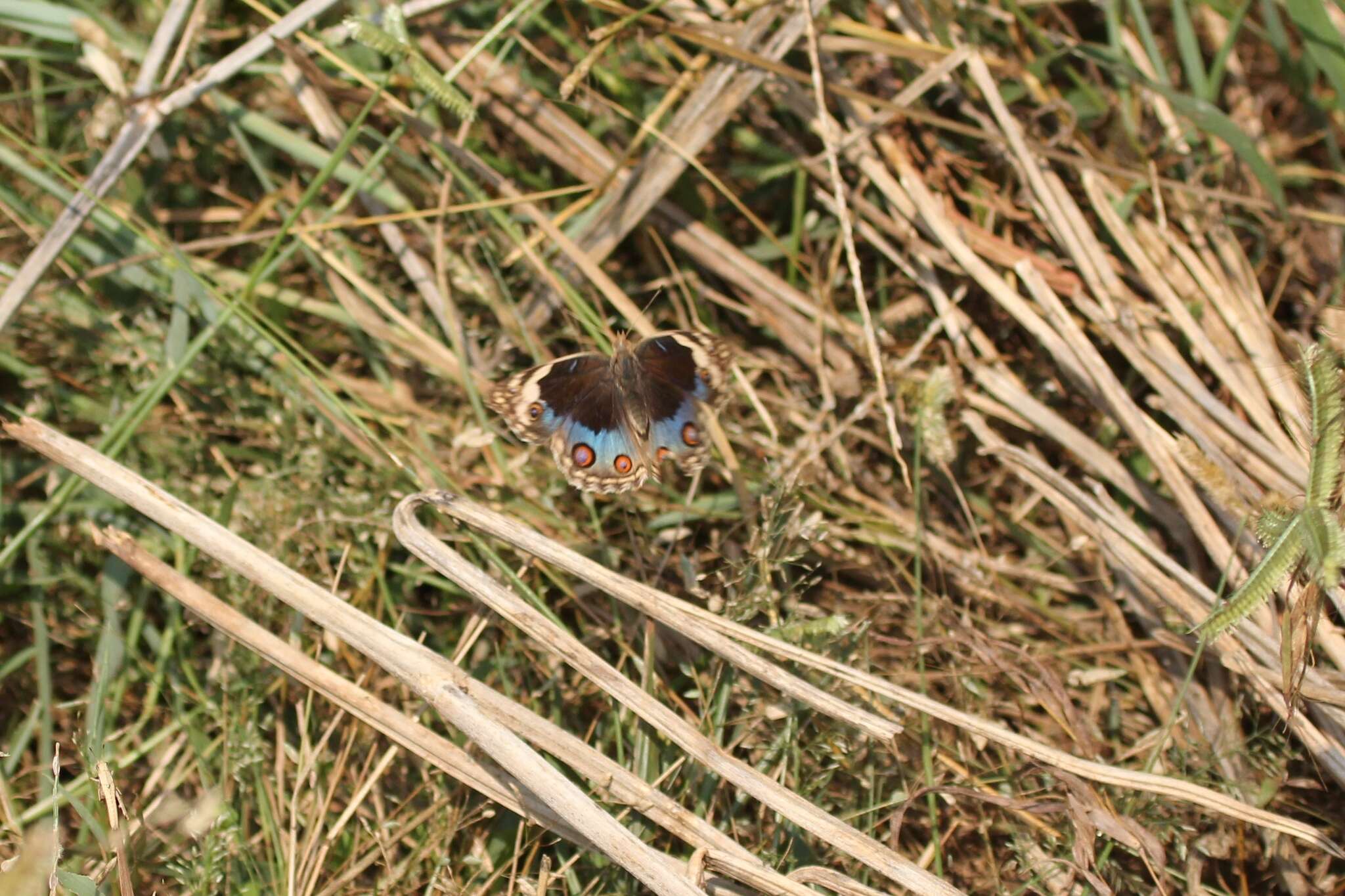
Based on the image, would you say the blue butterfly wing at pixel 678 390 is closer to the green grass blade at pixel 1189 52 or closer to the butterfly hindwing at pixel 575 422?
the butterfly hindwing at pixel 575 422

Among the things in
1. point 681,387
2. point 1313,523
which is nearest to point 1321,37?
point 1313,523

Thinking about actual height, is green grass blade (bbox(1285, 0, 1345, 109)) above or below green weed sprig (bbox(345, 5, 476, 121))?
above

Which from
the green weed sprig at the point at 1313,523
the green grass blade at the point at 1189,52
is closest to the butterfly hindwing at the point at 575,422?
the green weed sprig at the point at 1313,523

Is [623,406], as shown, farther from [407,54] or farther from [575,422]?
[407,54]

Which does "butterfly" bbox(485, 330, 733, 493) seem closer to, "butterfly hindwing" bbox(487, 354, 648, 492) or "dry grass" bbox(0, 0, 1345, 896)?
"butterfly hindwing" bbox(487, 354, 648, 492)

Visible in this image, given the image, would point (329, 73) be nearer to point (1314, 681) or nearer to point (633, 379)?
point (633, 379)

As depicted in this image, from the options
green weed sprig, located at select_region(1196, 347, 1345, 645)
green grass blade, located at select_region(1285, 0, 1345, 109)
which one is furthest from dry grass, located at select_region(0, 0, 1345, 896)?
green weed sprig, located at select_region(1196, 347, 1345, 645)
